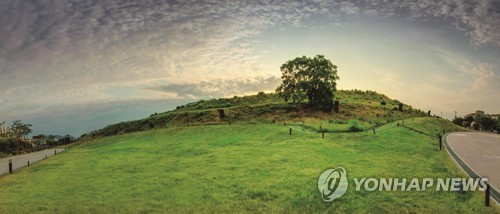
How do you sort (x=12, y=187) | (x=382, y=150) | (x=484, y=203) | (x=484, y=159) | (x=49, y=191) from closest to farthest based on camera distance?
(x=484, y=203)
(x=49, y=191)
(x=12, y=187)
(x=484, y=159)
(x=382, y=150)

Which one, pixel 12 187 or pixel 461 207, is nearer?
pixel 461 207

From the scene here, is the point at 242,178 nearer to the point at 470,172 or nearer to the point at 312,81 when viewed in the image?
the point at 470,172

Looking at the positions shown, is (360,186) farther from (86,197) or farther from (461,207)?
(86,197)

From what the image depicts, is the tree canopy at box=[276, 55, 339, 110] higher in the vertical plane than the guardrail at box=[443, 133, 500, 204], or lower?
higher

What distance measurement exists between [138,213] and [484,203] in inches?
834

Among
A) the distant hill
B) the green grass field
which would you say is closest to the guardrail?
the green grass field

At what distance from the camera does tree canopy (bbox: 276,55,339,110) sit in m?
84.9

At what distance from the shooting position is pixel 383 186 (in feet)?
86.0

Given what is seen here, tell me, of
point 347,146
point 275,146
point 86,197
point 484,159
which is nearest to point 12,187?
point 86,197

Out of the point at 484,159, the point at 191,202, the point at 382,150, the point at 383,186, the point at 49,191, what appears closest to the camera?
the point at 191,202

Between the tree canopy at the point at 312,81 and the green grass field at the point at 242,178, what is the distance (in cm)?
3491

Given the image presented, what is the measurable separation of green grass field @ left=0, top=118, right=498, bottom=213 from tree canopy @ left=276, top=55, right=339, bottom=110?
34.9 m

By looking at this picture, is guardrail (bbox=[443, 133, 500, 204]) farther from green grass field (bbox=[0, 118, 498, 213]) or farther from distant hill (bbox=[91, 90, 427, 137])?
distant hill (bbox=[91, 90, 427, 137])

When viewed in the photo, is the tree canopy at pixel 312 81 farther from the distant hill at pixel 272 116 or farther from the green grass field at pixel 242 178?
the green grass field at pixel 242 178
